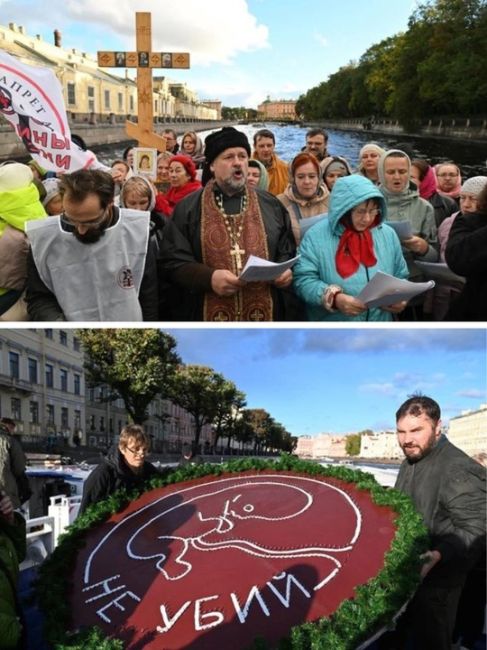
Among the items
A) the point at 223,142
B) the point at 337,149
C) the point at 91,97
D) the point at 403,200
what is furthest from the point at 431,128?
the point at 223,142

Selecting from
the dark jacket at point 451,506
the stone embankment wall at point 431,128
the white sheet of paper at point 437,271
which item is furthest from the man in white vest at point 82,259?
the stone embankment wall at point 431,128

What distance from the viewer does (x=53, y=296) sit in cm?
245

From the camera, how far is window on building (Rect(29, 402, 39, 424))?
211 centimetres

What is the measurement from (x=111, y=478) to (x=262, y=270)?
956 mm

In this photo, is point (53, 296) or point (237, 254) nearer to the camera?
point (53, 296)

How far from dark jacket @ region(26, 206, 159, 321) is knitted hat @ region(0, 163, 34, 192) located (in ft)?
1.62

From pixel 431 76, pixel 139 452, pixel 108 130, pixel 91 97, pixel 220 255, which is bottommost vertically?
pixel 139 452

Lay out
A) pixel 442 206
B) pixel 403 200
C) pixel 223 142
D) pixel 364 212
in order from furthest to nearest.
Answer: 1. pixel 442 206
2. pixel 403 200
3. pixel 223 142
4. pixel 364 212

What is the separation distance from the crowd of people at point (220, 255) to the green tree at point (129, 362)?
0.95 ft

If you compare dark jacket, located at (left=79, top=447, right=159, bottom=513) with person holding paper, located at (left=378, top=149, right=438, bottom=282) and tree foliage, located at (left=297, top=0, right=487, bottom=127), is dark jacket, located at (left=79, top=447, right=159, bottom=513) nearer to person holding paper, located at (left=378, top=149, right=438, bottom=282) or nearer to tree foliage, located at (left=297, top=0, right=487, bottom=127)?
person holding paper, located at (left=378, top=149, right=438, bottom=282)

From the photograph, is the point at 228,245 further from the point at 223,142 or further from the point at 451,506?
the point at 451,506

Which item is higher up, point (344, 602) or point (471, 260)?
point (471, 260)

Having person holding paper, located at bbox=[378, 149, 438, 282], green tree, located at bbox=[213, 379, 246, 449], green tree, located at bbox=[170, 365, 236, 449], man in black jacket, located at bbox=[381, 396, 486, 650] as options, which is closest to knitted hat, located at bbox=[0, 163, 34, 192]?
green tree, located at bbox=[170, 365, 236, 449]

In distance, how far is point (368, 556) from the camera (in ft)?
6.58
